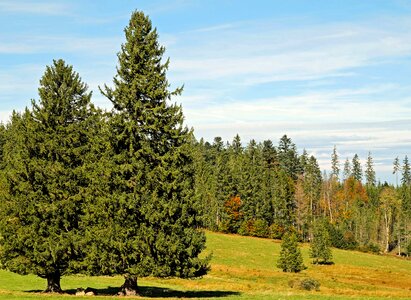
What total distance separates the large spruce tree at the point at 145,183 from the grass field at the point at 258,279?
4484mm

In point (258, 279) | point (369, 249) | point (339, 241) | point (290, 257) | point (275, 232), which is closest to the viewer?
point (258, 279)

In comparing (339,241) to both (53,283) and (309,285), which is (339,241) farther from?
(53,283)

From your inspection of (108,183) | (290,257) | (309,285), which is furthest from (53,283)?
(290,257)

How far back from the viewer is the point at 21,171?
30734 millimetres

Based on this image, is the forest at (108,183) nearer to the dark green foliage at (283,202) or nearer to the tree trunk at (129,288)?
the tree trunk at (129,288)

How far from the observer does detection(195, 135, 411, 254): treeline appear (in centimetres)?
12175

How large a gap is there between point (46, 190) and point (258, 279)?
1368 inches

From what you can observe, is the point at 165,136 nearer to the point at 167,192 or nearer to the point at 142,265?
the point at 167,192

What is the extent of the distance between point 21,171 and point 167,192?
32.1 ft

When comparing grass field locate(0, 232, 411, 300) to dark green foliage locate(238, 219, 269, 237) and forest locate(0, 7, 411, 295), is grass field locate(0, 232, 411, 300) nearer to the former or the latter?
forest locate(0, 7, 411, 295)

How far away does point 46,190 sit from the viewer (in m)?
31.4

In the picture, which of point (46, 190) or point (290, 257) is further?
point (290, 257)

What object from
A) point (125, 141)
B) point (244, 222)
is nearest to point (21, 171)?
point (125, 141)

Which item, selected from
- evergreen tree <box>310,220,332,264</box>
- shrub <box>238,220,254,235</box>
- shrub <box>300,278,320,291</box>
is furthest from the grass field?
shrub <box>238,220,254,235</box>
